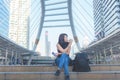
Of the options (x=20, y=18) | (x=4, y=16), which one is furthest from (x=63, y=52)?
(x=4, y=16)

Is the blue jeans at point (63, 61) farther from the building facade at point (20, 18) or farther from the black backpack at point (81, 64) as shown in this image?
the building facade at point (20, 18)

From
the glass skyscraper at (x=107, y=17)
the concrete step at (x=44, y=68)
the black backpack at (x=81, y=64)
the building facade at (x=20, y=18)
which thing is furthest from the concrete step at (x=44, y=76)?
the glass skyscraper at (x=107, y=17)

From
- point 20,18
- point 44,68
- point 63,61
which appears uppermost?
point 20,18

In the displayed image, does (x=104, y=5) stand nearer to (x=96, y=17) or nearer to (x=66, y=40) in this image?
(x=96, y=17)

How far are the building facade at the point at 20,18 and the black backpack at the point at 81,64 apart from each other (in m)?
29.7

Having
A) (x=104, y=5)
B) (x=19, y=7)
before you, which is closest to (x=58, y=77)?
(x=19, y=7)

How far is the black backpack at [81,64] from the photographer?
20.1 ft

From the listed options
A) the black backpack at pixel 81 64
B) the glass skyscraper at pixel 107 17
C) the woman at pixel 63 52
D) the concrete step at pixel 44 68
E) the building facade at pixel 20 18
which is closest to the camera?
the woman at pixel 63 52

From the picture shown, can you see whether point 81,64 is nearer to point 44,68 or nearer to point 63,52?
point 63,52

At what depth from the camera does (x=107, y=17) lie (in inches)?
3147

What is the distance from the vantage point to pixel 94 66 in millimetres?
7090

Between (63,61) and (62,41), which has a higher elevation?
(62,41)

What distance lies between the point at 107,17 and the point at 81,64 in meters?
76.0

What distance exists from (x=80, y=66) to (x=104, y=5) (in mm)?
81173
